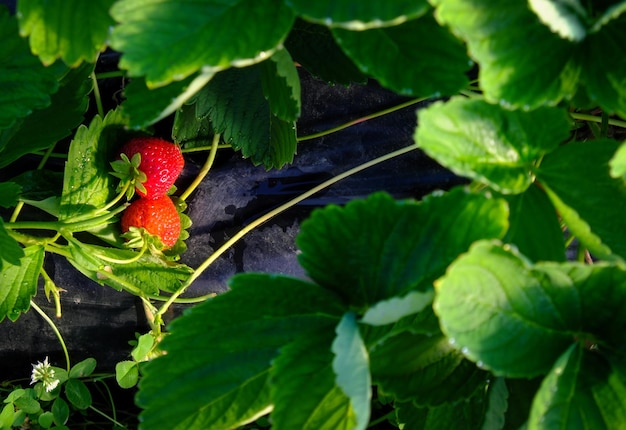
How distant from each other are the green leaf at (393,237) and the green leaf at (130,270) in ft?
1.67

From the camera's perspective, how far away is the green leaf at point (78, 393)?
3.60ft

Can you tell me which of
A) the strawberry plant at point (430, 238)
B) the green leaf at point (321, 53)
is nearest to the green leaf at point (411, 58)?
the strawberry plant at point (430, 238)

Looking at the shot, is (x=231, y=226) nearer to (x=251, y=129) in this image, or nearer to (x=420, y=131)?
(x=251, y=129)

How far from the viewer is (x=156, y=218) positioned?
0.89 metres

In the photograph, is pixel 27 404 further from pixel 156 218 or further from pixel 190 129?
pixel 190 129

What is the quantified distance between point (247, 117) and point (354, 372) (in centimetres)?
47

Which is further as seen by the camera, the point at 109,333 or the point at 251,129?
the point at 109,333

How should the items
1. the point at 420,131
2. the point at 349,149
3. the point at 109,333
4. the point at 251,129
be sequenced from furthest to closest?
the point at 109,333, the point at 349,149, the point at 251,129, the point at 420,131

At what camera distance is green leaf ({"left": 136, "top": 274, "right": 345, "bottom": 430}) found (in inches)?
17.5

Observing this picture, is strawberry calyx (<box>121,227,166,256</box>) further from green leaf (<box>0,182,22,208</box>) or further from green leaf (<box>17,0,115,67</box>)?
green leaf (<box>17,0,115,67</box>)

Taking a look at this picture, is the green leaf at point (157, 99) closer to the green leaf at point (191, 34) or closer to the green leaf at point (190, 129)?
the green leaf at point (191, 34)

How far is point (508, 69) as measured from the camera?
15.2 inches

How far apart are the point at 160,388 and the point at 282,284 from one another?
13 centimetres

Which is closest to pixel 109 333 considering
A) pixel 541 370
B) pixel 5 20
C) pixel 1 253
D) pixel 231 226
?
pixel 231 226
